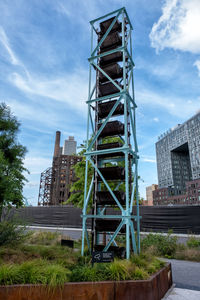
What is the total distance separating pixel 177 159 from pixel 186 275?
13627 centimetres

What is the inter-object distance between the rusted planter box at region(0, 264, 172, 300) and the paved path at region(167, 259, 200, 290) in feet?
6.42

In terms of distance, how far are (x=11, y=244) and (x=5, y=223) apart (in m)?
1.02

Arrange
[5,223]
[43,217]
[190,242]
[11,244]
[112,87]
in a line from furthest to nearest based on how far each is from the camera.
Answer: [43,217], [190,242], [112,87], [5,223], [11,244]

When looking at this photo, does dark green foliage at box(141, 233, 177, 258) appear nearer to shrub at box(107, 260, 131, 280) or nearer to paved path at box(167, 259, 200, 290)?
paved path at box(167, 259, 200, 290)

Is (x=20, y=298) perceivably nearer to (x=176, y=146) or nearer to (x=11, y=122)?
(x=11, y=122)

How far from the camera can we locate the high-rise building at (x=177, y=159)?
369 feet

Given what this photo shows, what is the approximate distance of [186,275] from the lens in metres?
7.71

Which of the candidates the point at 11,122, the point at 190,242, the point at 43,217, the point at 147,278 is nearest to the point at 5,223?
the point at 11,122

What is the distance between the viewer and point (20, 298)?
411 cm

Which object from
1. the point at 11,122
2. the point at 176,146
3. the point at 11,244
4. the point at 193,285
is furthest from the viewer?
the point at 176,146

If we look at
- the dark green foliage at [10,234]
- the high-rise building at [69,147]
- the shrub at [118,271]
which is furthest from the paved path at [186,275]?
the high-rise building at [69,147]

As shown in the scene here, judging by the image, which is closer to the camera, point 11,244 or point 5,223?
point 11,244

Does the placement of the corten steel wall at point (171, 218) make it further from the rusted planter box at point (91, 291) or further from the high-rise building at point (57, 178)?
the high-rise building at point (57, 178)

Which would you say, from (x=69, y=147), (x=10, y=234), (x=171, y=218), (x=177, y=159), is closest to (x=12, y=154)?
(x=10, y=234)
